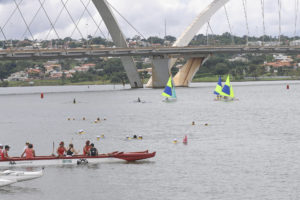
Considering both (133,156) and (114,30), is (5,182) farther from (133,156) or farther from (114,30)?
(114,30)

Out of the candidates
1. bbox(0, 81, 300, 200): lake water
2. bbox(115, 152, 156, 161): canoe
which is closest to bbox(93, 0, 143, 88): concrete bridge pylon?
bbox(0, 81, 300, 200): lake water

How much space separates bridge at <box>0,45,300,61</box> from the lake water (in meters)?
30.1

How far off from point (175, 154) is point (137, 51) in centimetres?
8217

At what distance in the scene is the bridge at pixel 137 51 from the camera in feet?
379

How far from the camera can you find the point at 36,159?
130ft

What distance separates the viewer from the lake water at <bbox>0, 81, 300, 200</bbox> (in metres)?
33.5

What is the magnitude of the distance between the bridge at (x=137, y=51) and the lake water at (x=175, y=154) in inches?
1184

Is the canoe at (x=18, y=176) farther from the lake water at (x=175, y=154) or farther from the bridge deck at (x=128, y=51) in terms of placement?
the bridge deck at (x=128, y=51)

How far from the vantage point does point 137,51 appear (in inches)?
4975

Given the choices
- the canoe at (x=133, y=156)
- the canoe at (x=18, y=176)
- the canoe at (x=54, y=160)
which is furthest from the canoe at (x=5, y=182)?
the canoe at (x=133, y=156)

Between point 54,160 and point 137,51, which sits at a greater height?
point 137,51

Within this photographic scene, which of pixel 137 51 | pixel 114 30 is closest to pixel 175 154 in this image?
pixel 137 51

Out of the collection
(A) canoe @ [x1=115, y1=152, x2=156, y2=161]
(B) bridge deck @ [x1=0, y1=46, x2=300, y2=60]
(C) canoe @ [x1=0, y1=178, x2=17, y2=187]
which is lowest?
(C) canoe @ [x1=0, y1=178, x2=17, y2=187]

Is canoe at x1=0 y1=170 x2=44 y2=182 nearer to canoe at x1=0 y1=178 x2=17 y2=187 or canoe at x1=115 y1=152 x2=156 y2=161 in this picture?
canoe at x1=0 y1=178 x2=17 y2=187
